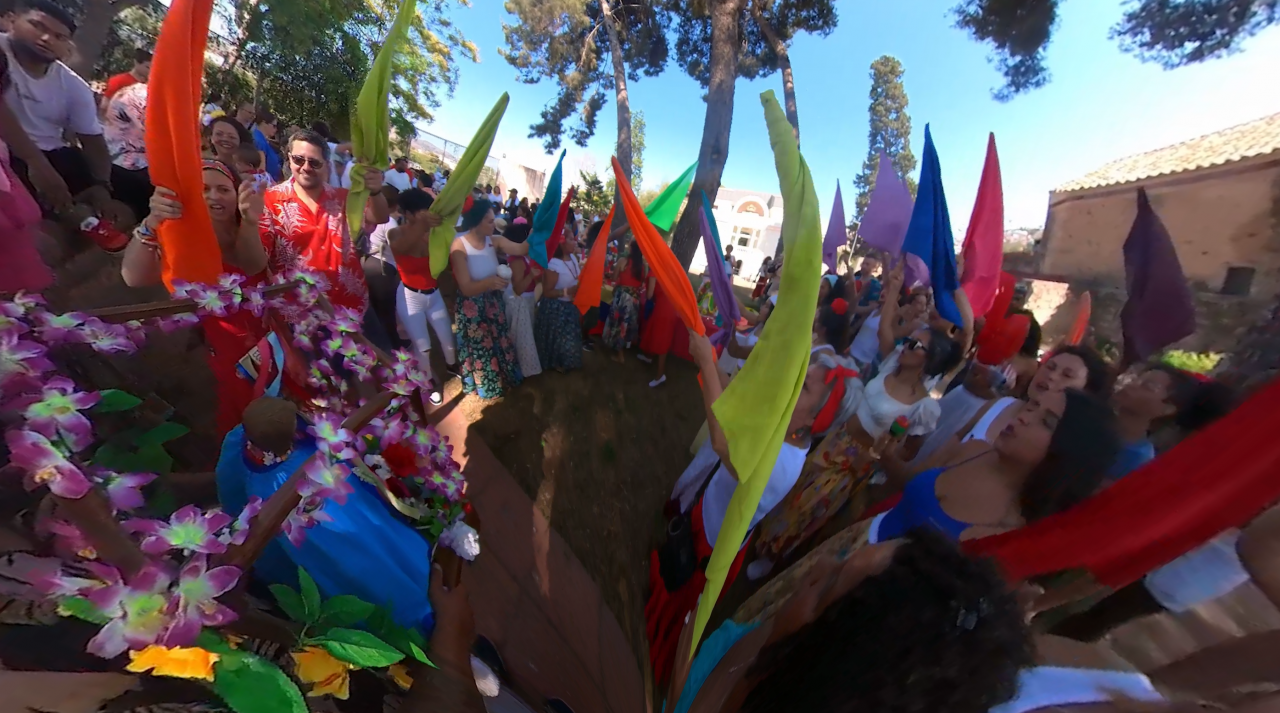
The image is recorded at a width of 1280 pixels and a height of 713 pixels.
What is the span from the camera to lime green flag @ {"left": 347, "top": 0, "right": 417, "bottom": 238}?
2.25 m

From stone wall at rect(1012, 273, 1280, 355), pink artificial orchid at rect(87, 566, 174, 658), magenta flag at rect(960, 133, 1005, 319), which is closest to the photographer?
pink artificial orchid at rect(87, 566, 174, 658)

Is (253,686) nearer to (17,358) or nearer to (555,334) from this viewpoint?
(17,358)

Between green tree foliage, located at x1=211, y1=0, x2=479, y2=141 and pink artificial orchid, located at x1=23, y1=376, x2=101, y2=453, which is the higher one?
green tree foliage, located at x1=211, y1=0, x2=479, y2=141

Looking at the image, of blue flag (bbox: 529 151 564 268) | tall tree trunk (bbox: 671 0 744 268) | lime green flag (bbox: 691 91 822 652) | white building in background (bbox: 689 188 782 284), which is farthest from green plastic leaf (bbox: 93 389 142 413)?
white building in background (bbox: 689 188 782 284)

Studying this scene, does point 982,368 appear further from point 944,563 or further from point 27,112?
point 27,112

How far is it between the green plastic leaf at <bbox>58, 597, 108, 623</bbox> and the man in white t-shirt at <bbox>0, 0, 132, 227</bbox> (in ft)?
9.45

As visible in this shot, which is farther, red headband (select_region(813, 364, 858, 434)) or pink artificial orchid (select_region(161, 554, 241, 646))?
red headband (select_region(813, 364, 858, 434))

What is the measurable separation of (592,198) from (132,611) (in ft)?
40.2

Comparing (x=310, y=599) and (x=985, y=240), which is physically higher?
(x=985, y=240)

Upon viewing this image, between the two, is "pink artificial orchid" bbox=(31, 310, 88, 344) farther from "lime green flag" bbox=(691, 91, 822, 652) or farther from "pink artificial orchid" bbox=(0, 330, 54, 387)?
"lime green flag" bbox=(691, 91, 822, 652)

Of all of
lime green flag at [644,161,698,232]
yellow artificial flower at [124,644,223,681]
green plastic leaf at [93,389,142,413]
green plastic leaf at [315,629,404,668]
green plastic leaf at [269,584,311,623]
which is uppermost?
lime green flag at [644,161,698,232]

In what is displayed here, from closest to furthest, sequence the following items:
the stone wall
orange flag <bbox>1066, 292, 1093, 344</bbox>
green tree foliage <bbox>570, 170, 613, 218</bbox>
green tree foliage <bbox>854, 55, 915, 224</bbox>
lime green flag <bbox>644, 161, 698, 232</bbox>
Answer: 1. the stone wall
2. orange flag <bbox>1066, 292, 1093, 344</bbox>
3. lime green flag <bbox>644, 161, 698, 232</bbox>
4. green tree foliage <bbox>570, 170, 613, 218</bbox>
5. green tree foliage <bbox>854, 55, 915, 224</bbox>

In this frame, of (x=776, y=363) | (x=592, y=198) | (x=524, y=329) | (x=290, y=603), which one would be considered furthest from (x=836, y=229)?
(x=592, y=198)

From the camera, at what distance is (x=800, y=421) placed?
7.34ft
